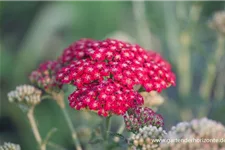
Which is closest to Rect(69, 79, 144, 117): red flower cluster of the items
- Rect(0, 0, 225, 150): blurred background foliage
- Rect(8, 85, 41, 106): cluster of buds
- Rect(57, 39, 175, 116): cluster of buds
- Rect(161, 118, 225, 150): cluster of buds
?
Rect(57, 39, 175, 116): cluster of buds

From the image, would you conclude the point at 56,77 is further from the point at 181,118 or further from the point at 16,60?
the point at 16,60

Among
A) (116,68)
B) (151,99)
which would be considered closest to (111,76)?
(116,68)

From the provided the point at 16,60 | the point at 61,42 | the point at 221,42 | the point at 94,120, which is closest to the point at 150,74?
the point at 94,120

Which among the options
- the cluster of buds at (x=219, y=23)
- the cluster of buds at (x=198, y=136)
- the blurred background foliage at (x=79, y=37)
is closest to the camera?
the cluster of buds at (x=198, y=136)

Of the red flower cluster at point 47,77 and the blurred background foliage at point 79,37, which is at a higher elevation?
the blurred background foliage at point 79,37

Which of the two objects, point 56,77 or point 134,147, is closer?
point 134,147

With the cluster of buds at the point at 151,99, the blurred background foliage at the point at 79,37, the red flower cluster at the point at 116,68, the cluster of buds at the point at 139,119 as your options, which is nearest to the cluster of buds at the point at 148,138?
the cluster of buds at the point at 139,119

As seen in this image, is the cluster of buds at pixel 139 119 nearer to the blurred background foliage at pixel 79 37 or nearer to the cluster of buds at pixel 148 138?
the cluster of buds at pixel 148 138

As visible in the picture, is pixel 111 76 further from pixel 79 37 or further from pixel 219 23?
pixel 79 37

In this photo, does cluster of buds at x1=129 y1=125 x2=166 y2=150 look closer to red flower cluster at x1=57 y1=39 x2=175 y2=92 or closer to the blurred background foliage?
red flower cluster at x1=57 y1=39 x2=175 y2=92
